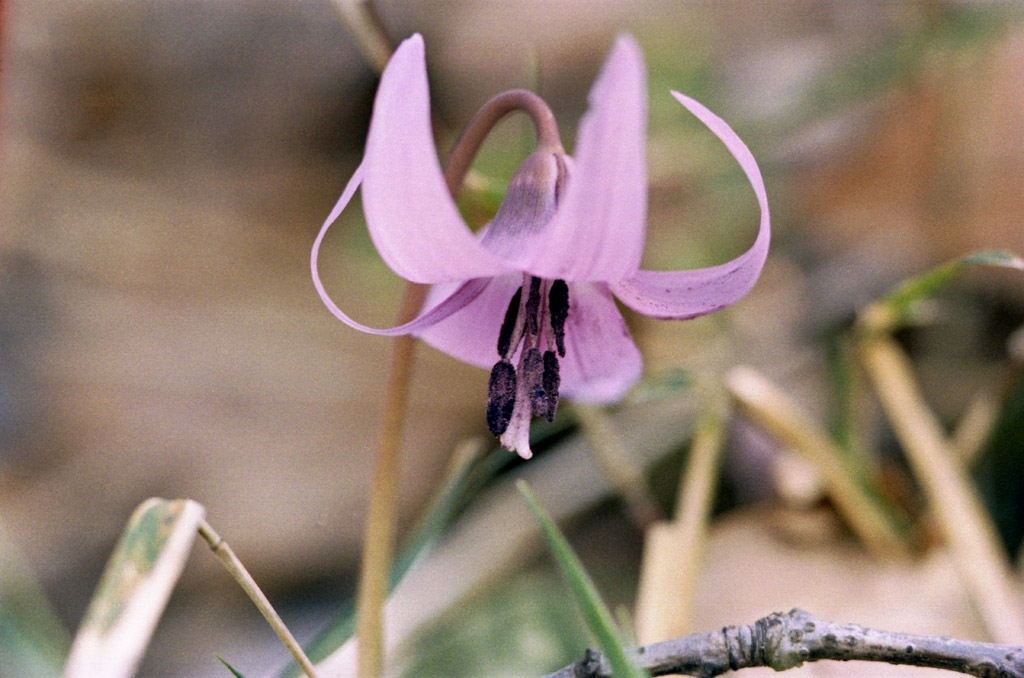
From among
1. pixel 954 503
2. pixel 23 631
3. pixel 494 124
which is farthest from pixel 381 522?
pixel 954 503

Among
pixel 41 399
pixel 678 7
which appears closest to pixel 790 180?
pixel 678 7

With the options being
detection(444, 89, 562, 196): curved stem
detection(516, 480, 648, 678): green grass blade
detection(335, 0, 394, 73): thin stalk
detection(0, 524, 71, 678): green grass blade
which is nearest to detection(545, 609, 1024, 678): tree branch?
detection(516, 480, 648, 678): green grass blade

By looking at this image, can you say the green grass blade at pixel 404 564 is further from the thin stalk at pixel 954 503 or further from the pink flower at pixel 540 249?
the thin stalk at pixel 954 503

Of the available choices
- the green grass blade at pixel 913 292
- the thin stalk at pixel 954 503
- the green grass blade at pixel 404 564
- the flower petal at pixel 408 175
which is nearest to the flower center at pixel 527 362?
the flower petal at pixel 408 175

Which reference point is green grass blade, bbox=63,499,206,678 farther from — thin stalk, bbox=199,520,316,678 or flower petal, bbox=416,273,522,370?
flower petal, bbox=416,273,522,370

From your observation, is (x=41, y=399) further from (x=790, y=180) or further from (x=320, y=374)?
(x=790, y=180)
